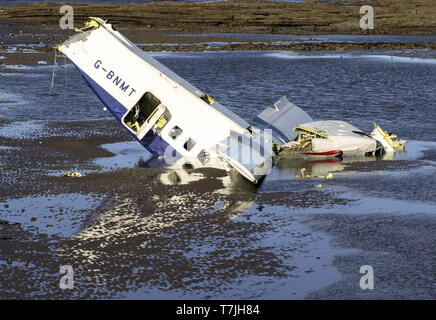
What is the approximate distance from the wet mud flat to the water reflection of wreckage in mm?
1304

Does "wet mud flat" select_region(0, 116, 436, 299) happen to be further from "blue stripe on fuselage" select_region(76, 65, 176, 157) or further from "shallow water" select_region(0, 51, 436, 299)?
"blue stripe on fuselage" select_region(76, 65, 176, 157)

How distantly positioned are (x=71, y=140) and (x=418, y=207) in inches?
691

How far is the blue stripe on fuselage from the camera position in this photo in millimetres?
33031

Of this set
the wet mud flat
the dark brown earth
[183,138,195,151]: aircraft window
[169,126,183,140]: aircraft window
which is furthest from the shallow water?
the dark brown earth

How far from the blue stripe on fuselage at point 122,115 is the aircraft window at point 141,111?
0.37m

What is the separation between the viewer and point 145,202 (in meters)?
27.2

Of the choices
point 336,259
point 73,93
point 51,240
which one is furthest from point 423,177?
point 73,93

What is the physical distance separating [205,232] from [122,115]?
1130 centimetres

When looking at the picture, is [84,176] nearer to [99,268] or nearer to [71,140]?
[71,140]

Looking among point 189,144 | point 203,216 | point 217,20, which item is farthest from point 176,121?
point 217,20

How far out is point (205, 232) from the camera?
78.5 feet

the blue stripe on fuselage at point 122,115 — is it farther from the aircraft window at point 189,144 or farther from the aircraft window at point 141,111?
the aircraft window at point 189,144

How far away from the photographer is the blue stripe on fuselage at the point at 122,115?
3303 centimetres
